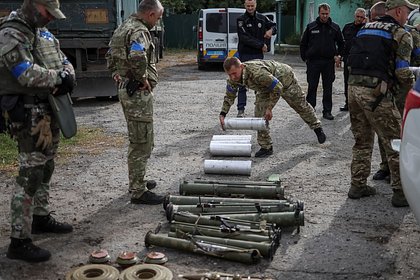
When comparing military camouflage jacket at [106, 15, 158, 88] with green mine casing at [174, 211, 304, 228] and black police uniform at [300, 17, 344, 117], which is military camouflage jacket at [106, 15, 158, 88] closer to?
green mine casing at [174, 211, 304, 228]

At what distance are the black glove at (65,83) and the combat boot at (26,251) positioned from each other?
1222mm

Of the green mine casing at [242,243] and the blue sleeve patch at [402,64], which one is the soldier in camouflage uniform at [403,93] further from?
the green mine casing at [242,243]

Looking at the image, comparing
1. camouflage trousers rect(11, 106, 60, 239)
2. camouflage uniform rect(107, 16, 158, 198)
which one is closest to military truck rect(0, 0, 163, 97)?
camouflage uniform rect(107, 16, 158, 198)

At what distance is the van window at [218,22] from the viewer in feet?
63.8

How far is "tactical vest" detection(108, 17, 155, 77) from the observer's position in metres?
5.50

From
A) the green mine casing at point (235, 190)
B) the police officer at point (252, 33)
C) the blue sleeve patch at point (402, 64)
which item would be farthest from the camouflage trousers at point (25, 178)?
the police officer at point (252, 33)

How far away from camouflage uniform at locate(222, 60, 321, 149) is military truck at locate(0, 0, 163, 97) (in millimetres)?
5044

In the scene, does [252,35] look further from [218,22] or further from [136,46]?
[218,22]

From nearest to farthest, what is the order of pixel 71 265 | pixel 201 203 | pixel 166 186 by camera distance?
pixel 71 265
pixel 201 203
pixel 166 186

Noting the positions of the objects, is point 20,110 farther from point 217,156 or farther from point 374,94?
point 217,156

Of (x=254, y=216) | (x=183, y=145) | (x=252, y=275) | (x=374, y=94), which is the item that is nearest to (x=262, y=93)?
(x=183, y=145)

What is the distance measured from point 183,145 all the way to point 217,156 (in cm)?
97

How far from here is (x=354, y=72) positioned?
5.67 meters

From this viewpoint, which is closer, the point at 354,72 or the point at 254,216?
the point at 254,216
